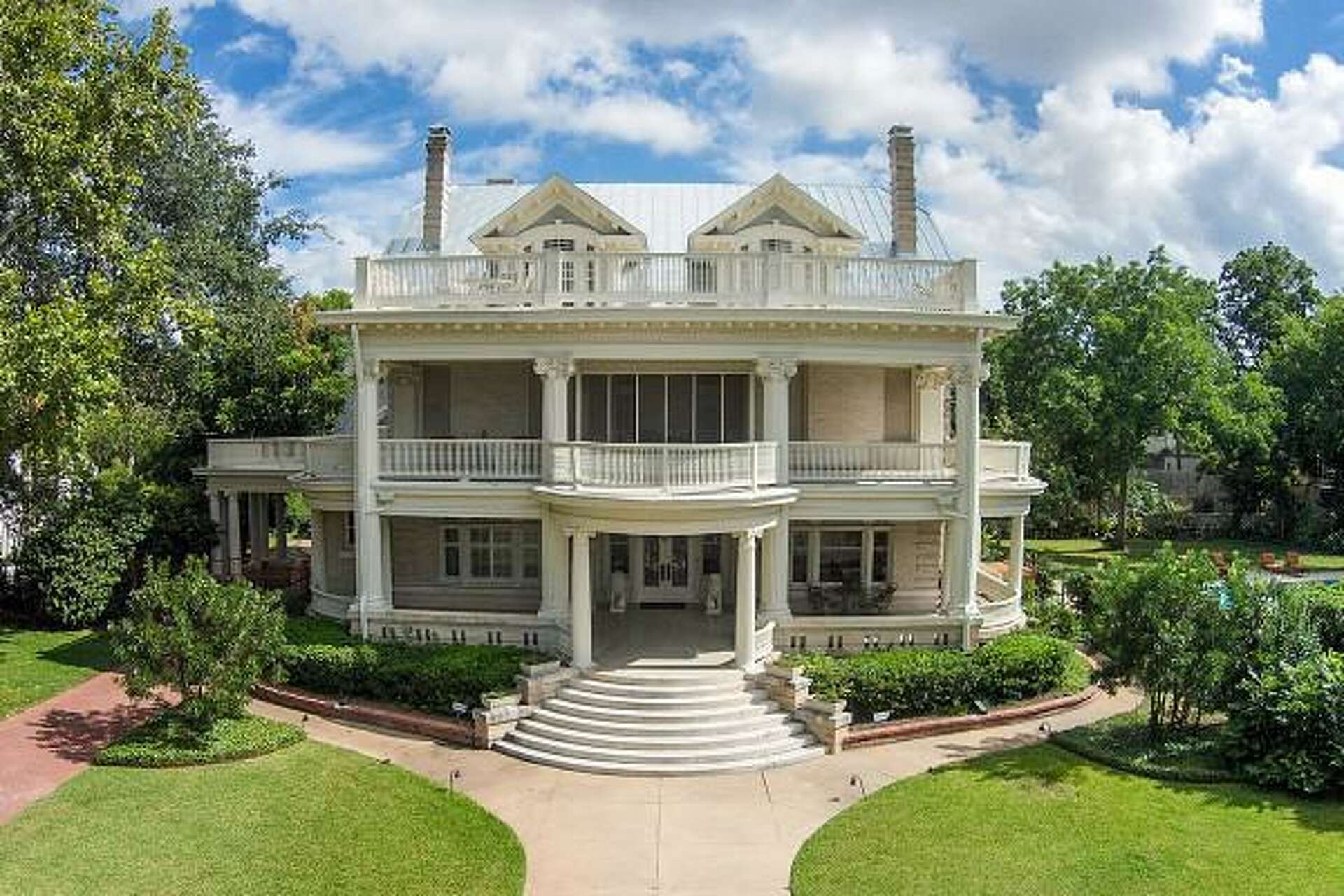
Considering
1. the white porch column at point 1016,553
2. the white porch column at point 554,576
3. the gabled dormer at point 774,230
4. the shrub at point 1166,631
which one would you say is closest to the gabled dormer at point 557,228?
the gabled dormer at point 774,230

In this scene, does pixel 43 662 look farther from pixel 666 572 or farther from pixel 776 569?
pixel 776 569

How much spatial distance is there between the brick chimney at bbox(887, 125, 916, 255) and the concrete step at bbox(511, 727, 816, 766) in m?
13.7

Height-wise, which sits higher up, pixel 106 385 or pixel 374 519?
pixel 106 385

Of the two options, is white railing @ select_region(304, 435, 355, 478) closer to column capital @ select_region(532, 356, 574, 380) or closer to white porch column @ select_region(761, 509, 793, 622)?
column capital @ select_region(532, 356, 574, 380)

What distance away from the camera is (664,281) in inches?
797

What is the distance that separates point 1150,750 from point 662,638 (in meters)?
9.60

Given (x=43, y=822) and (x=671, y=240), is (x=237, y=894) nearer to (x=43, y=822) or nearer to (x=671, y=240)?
(x=43, y=822)

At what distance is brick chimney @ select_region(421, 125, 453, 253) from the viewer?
25594 mm

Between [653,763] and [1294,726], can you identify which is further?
[653,763]

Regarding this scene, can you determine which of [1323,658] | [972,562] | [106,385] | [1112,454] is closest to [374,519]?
[106,385]

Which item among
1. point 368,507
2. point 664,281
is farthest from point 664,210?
point 368,507

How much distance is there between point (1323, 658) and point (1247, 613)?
1279 mm

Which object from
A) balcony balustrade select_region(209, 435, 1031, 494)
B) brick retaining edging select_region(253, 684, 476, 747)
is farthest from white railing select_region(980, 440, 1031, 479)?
brick retaining edging select_region(253, 684, 476, 747)

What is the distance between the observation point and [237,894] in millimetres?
12047
